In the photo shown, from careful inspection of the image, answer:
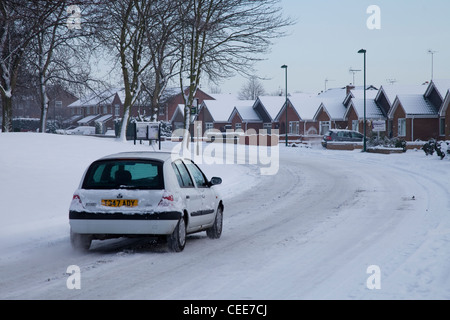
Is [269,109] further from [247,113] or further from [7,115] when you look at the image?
[7,115]

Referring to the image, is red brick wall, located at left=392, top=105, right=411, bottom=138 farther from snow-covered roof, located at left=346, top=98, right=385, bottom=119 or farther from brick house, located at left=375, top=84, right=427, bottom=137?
snow-covered roof, located at left=346, top=98, right=385, bottom=119

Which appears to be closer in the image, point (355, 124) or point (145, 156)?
point (145, 156)

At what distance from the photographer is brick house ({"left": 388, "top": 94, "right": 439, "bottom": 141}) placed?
5262cm

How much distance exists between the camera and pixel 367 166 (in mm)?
30312

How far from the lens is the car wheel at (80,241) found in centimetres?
964

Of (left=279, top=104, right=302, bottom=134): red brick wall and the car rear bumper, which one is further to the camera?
(left=279, top=104, right=302, bottom=134): red brick wall

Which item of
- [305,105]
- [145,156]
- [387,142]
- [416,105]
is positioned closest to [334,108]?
[305,105]

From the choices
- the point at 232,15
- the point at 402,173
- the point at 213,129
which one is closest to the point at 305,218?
the point at 402,173

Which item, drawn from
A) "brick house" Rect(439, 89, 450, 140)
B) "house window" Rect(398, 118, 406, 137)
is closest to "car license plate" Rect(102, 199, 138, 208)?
"brick house" Rect(439, 89, 450, 140)

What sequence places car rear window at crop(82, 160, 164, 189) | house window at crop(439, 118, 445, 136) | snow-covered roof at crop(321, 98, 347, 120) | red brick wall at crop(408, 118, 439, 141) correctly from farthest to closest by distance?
1. snow-covered roof at crop(321, 98, 347, 120)
2. red brick wall at crop(408, 118, 439, 141)
3. house window at crop(439, 118, 445, 136)
4. car rear window at crop(82, 160, 164, 189)

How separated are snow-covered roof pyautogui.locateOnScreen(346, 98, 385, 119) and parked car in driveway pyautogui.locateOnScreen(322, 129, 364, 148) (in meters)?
6.22

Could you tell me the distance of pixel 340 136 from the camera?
52.3 meters

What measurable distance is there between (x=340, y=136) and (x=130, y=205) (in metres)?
44.6
